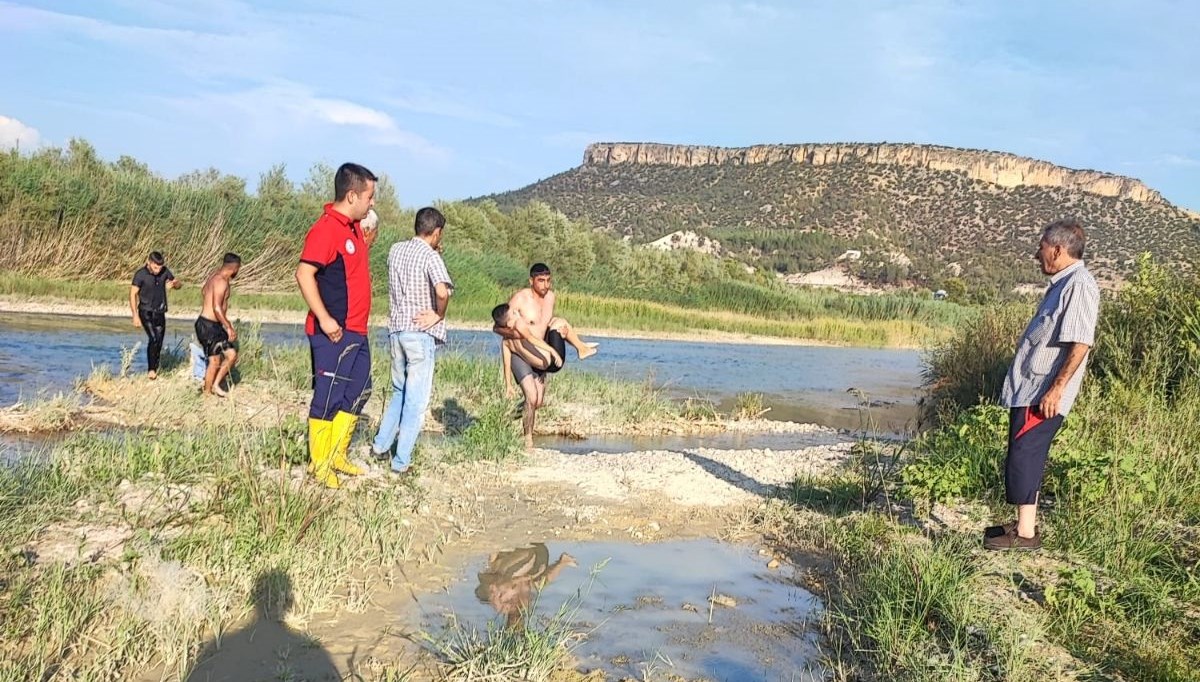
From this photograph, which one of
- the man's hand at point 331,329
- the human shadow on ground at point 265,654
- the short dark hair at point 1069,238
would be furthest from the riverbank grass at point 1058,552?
the man's hand at point 331,329

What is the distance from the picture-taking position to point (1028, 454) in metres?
5.40

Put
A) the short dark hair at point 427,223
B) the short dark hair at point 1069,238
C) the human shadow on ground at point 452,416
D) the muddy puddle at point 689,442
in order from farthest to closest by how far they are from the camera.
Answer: the muddy puddle at point 689,442 → the human shadow on ground at point 452,416 → the short dark hair at point 427,223 → the short dark hair at point 1069,238

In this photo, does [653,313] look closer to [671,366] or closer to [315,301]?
[671,366]

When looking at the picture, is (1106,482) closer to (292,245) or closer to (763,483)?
(763,483)

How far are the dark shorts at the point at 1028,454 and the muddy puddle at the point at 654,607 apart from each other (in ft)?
4.52

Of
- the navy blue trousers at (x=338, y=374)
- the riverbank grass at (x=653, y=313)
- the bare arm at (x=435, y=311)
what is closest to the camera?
the navy blue trousers at (x=338, y=374)

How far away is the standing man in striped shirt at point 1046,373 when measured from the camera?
17.3 ft

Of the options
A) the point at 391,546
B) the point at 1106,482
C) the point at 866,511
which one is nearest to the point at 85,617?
the point at 391,546

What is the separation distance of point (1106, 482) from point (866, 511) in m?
1.68

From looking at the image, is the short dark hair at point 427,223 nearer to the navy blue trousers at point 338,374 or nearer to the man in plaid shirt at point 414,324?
the man in plaid shirt at point 414,324

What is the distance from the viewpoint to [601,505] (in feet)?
23.2

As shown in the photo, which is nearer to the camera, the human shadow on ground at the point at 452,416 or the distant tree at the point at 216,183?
the human shadow on ground at the point at 452,416

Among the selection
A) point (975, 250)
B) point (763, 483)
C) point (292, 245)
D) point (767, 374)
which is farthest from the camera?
point (975, 250)

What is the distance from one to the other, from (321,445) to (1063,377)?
15.2 feet
